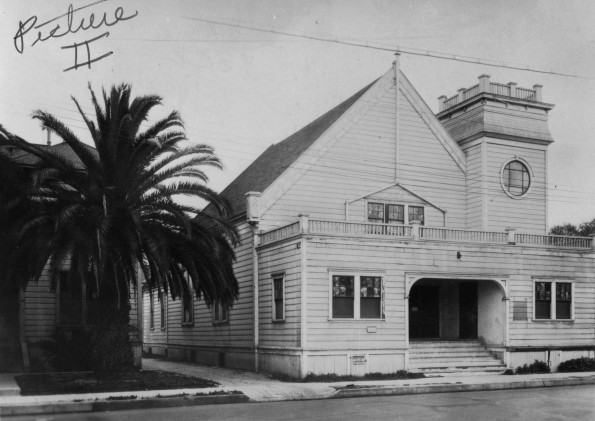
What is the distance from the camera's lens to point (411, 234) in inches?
998

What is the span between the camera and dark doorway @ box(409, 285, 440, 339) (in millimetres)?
29252

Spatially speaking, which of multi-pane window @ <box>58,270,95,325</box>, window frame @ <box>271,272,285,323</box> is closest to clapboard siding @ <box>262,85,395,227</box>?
window frame @ <box>271,272,285,323</box>

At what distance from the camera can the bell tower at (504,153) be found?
30984mm

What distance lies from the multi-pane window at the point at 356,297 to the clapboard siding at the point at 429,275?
0.25m

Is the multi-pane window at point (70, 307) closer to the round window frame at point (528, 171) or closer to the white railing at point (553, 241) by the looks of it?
the white railing at point (553, 241)

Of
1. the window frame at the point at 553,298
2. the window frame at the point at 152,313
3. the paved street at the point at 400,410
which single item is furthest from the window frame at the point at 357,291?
the window frame at the point at 152,313

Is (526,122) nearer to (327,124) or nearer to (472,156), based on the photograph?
(472,156)

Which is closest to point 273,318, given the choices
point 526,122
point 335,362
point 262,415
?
point 335,362

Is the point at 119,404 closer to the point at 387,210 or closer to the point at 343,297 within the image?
the point at 343,297

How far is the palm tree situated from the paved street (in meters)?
4.72

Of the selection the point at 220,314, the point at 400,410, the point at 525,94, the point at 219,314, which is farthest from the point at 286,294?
the point at 525,94

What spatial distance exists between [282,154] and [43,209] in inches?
572

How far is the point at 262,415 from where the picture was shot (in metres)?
15.0

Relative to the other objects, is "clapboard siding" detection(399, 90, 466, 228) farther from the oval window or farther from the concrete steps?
the concrete steps
